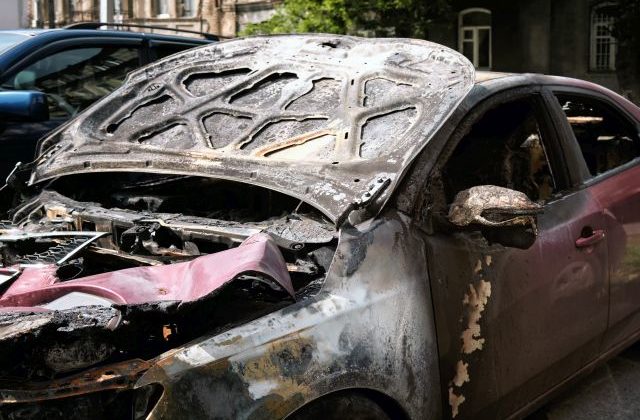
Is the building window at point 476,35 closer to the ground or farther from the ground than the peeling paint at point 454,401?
farther from the ground

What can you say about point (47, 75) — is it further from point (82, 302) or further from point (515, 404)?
point (515, 404)

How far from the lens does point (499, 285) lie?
8.86ft

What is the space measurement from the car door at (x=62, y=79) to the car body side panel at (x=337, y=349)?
3031 millimetres

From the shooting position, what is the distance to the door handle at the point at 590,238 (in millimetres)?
3081

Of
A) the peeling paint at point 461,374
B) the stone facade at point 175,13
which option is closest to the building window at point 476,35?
the stone facade at point 175,13

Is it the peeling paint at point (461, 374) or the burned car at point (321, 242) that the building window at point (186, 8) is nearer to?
the burned car at point (321, 242)

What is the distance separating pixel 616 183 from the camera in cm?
346

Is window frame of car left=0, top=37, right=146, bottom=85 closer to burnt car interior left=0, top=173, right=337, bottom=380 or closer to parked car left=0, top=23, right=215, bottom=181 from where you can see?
parked car left=0, top=23, right=215, bottom=181

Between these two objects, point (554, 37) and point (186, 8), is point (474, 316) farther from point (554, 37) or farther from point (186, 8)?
point (186, 8)

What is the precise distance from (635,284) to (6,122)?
11.9 feet

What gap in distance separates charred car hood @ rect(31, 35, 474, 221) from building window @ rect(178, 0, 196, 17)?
2908cm

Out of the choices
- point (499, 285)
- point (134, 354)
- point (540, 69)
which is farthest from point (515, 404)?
point (540, 69)

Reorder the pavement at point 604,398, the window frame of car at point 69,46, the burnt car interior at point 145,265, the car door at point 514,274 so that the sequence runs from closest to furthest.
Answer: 1. the burnt car interior at point 145,265
2. the car door at point 514,274
3. the pavement at point 604,398
4. the window frame of car at point 69,46

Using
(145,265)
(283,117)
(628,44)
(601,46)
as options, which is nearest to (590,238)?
(283,117)
